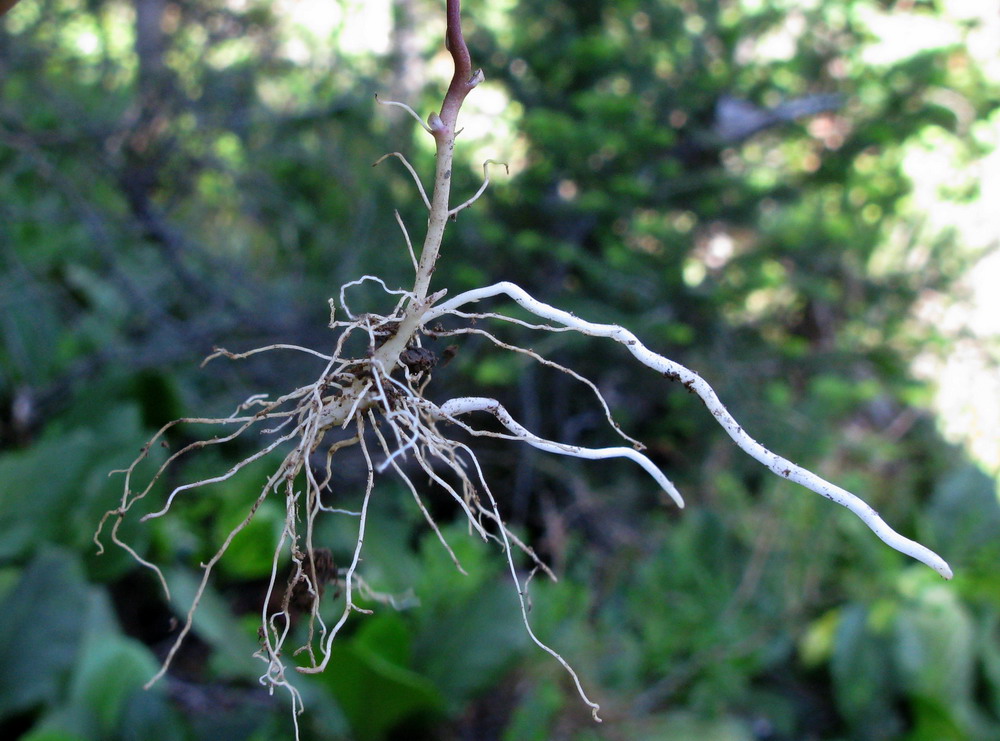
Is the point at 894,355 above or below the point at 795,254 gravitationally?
below

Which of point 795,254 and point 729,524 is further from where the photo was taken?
point 795,254

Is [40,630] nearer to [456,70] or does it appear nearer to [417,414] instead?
[417,414]

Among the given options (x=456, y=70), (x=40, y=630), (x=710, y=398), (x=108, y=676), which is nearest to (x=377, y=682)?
(x=108, y=676)

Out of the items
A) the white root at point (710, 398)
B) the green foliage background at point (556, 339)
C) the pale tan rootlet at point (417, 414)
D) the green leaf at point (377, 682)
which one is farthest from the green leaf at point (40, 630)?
the white root at point (710, 398)

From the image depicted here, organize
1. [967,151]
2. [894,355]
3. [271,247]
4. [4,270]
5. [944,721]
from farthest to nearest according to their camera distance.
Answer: [271,247] < [967,151] < [894,355] < [4,270] < [944,721]

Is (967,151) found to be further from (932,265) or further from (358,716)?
(358,716)

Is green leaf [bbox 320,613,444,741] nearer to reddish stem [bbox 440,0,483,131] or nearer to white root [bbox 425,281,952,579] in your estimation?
white root [bbox 425,281,952,579]

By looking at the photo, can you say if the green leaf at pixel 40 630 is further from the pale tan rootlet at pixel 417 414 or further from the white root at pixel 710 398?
the white root at pixel 710 398

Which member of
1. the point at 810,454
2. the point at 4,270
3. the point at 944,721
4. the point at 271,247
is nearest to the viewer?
the point at 944,721

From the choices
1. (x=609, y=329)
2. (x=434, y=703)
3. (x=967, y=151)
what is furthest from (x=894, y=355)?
(x=609, y=329)
